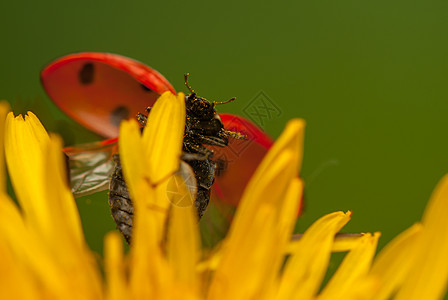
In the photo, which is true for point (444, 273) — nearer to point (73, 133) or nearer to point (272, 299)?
point (272, 299)

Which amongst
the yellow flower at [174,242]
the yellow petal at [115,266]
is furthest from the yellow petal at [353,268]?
the yellow petal at [115,266]

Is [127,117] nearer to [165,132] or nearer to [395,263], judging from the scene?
[165,132]

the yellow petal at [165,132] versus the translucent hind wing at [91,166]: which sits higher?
the yellow petal at [165,132]

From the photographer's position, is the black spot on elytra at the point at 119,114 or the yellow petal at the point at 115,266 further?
the black spot on elytra at the point at 119,114

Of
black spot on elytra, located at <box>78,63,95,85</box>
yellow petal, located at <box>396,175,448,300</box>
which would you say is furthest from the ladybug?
yellow petal, located at <box>396,175,448,300</box>

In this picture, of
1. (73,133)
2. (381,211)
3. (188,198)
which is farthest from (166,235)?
(381,211)

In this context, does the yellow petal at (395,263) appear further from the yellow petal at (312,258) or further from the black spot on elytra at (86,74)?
the black spot on elytra at (86,74)
